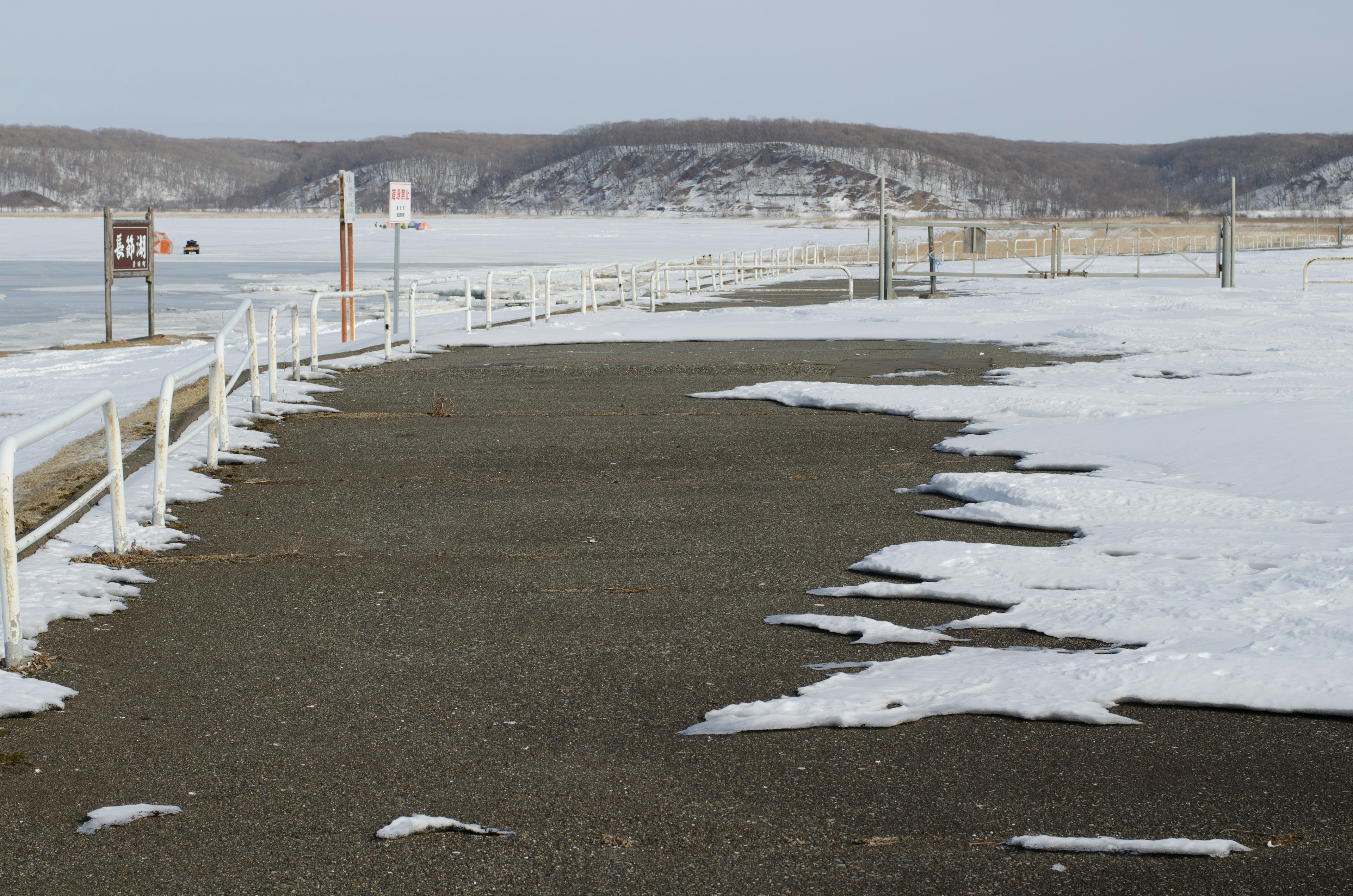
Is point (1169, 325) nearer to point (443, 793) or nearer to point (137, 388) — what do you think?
point (137, 388)

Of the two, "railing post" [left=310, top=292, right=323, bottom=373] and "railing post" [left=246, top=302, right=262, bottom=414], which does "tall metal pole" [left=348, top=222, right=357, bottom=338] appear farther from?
"railing post" [left=246, top=302, right=262, bottom=414]

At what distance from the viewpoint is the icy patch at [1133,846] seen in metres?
3.34

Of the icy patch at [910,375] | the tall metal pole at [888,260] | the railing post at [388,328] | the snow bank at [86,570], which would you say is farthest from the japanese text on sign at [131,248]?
the tall metal pole at [888,260]

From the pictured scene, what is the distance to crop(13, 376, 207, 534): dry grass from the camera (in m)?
7.40

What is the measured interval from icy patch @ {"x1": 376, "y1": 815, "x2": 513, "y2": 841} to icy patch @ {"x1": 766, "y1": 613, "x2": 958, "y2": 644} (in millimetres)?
2080

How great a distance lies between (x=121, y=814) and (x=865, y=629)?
9.40ft

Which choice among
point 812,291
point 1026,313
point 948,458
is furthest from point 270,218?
point 948,458

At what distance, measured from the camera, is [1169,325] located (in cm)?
1986

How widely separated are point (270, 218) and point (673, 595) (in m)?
179

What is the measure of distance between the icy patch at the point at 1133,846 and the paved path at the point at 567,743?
0.04 meters

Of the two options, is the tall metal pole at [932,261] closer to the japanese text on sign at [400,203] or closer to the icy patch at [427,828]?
the japanese text on sign at [400,203]

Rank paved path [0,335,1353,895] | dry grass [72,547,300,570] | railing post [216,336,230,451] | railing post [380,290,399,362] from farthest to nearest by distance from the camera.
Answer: railing post [380,290,399,362] < railing post [216,336,230,451] < dry grass [72,547,300,570] < paved path [0,335,1353,895]

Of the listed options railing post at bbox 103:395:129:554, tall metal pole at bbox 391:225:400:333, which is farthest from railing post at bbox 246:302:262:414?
tall metal pole at bbox 391:225:400:333

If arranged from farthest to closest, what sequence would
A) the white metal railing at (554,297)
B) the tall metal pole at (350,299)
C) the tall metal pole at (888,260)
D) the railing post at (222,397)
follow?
the tall metal pole at (888,260)
the white metal railing at (554,297)
the tall metal pole at (350,299)
the railing post at (222,397)
